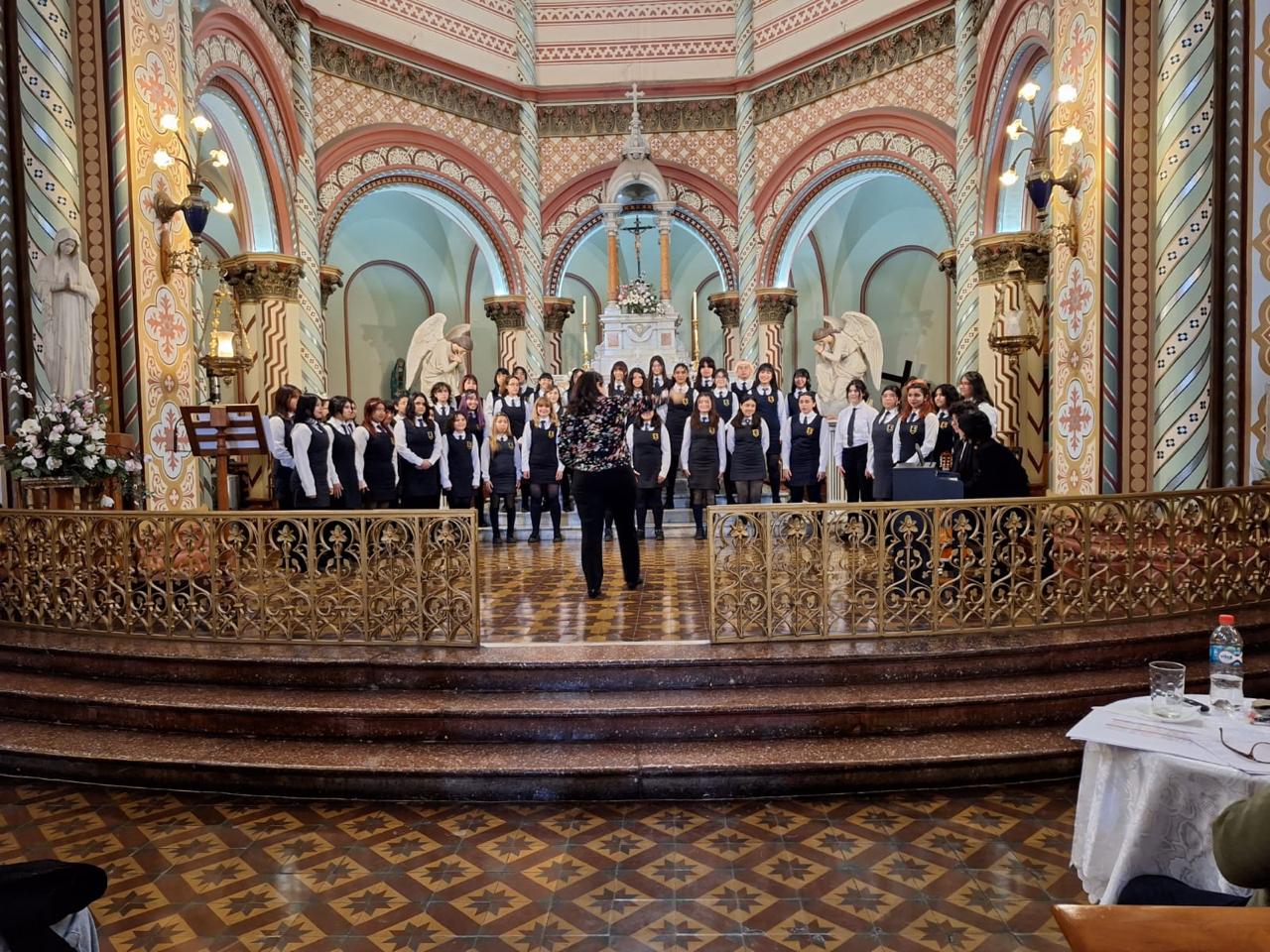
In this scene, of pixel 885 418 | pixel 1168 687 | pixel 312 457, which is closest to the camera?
pixel 1168 687

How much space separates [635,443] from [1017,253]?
5.53m

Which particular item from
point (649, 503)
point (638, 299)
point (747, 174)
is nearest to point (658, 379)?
point (649, 503)

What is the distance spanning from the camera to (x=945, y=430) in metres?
6.57

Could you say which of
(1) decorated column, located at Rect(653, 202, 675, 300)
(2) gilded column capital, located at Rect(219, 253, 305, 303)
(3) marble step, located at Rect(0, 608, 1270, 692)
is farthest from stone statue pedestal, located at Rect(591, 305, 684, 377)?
(3) marble step, located at Rect(0, 608, 1270, 692)

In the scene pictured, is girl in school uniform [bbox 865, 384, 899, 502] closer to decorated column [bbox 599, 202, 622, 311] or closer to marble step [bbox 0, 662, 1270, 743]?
marble step [bbox 0, 662, 1270, 743]

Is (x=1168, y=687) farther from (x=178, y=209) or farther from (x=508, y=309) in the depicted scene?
(x=508, y=309)

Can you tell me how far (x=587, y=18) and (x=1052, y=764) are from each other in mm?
14796

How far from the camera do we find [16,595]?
5203mm

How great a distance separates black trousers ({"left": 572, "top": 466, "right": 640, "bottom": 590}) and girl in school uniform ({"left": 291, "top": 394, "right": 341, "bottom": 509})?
2463 mm

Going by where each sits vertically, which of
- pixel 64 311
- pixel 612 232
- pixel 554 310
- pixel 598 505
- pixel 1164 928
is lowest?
pixel 1164 928

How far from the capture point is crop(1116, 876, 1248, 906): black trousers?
2.00 m

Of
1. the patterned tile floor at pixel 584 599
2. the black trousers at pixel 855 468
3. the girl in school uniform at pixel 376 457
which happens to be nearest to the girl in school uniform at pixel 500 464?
the patterned tile floor at pixel 584 599

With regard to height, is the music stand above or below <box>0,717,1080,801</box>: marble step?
above

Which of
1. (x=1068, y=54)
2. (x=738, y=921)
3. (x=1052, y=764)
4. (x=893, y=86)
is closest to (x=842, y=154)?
(x=893, y=86)
